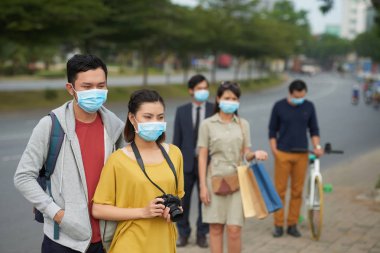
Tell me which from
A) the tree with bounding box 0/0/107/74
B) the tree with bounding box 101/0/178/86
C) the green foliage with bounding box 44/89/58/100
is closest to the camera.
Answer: the tree with bounding box 0/0/107/74

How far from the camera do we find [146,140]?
338 centimetres

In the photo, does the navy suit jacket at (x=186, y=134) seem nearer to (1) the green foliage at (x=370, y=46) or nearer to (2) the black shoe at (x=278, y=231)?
(2) the black shoe at (x=278, y=231)

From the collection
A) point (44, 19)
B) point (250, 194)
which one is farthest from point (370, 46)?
point (250, 194)

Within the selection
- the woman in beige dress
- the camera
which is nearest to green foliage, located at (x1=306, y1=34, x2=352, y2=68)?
the woman in beige dress

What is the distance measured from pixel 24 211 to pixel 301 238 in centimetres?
349

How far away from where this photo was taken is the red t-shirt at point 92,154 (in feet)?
10.9

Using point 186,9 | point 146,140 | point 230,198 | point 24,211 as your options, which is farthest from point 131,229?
point 186,9

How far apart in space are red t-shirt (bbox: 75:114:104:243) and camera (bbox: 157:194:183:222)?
1.26ft

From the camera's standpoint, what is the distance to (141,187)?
3.27 meters

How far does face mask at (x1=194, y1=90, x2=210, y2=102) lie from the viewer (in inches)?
252

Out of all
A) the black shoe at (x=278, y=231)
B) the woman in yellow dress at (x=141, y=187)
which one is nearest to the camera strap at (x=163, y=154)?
the woman in yellow dress at (x=141, y=187)

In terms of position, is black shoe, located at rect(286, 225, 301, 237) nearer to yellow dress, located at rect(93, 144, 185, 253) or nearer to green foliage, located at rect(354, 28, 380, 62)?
yellow dress, located at rect(93, 144, 185, 253)

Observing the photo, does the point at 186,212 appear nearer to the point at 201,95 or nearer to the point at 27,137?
the point at 201,95

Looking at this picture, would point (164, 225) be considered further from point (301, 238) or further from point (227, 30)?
point (227, 30)
